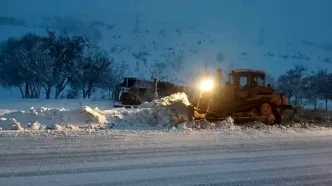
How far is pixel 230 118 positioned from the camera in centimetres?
1441

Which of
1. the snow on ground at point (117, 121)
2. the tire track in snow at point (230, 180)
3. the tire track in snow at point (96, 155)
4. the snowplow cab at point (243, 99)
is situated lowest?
the tire track in snow at point (230, 180)

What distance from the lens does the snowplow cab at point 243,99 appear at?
15273 millimetres

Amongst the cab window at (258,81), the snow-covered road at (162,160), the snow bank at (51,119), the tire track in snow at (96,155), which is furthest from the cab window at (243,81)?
the tire track in snow at (96,155)

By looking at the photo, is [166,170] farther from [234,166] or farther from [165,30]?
[165,30]

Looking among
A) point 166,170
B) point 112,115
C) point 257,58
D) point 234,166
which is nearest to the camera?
point 166,170

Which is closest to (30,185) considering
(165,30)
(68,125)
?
(68,125)

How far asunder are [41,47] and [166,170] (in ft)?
132

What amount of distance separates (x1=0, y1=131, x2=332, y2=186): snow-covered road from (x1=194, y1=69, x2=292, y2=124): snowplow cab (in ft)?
12.7

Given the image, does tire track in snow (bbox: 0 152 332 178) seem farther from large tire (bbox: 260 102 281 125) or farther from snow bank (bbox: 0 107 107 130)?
large tire (bbox: 260 102 281 125)

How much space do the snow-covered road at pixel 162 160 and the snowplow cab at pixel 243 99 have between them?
3.86 metres

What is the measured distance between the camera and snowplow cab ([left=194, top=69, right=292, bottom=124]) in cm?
1527

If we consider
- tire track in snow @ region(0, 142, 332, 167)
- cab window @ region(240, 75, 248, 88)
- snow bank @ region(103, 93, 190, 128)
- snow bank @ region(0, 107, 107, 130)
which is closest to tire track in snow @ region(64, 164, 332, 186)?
tire track in snow @ region(0, 142, 332, 167)

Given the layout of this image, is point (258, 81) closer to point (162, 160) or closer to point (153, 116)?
point (153, 116)

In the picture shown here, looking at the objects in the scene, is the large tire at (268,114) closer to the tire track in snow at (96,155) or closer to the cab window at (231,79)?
the cab window at (231,79)
